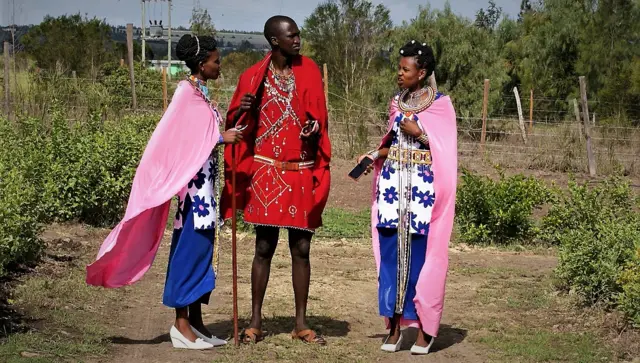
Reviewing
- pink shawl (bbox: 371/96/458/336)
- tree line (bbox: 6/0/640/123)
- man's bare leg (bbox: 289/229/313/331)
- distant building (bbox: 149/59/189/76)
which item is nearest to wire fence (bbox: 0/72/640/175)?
tree line (bbox: 6/0/640/123)

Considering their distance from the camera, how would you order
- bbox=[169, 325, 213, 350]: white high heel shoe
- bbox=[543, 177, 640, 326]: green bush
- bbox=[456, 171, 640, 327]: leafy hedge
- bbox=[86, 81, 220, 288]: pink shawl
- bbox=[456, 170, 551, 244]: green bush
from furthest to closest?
bbox=[456, 170, 551, 244]: green bush, bbox=[456, 171, 640, 327]: leafy hedge, bbox=[543, 177, 640, 326]: green bush, bbox=[169, 325, 213, 350]: white high heel shoe, bbox=[86, 81, 220, 288]: pink shawl

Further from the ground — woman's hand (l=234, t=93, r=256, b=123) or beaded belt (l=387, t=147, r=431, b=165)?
woman's hand (l=234, t=93, r=256, b=123)

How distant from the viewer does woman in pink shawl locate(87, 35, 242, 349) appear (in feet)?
20.7

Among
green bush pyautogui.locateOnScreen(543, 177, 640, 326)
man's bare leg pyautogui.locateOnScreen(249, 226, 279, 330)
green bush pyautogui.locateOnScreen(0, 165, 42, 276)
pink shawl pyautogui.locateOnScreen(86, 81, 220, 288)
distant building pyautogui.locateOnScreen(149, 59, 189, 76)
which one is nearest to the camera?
pink shawl pyautogui.locateOnScreen(86, 81, 220, 288)

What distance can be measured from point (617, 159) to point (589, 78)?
A: 28.9 feet

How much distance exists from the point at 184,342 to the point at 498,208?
5298 millimetres

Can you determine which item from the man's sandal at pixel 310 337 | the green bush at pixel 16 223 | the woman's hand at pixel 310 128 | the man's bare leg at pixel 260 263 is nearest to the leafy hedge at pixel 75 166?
the green bush at pixel 16 223

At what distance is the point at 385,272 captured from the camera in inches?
260

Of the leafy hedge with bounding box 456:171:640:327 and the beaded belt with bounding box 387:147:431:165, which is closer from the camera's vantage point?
the beaded belt with bounding box 387:147:431:165

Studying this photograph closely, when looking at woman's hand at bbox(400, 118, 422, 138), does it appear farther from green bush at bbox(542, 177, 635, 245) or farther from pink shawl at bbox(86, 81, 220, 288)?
green bush at bbox(542, 177, 635, 245)

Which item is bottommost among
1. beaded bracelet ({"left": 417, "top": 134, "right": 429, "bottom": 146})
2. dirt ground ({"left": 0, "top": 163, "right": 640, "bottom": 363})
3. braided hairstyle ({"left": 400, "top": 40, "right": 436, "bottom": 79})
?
dirt ground ({"left": 0, "top": 163, "right": 640, "bottom": 363})

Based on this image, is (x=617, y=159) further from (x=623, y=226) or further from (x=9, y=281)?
(x=9, y=281)

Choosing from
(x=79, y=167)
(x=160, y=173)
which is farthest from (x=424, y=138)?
(x=79, y=167)

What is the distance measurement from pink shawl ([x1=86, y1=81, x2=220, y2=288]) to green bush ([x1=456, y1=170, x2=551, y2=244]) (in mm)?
5137
